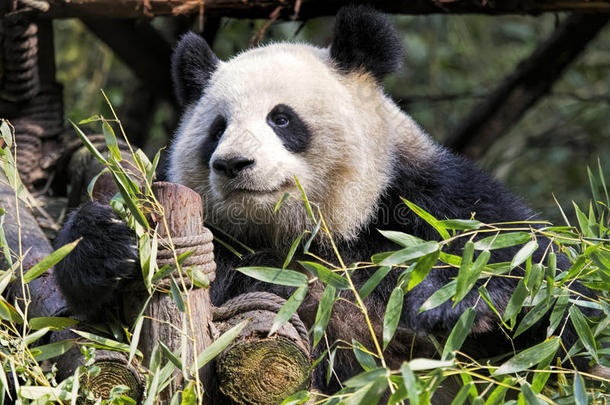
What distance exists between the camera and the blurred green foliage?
18.8ft

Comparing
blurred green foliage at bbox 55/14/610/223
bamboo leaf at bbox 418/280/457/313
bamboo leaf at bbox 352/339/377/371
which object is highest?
bamboo leaf at bbox 418/280/457/313

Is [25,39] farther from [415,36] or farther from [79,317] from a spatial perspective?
[415,36]

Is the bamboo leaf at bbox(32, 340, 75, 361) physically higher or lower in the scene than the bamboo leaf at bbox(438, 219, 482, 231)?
lower

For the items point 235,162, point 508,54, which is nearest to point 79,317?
point 235,162

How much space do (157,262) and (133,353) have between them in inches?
10.4

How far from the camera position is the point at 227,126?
111 inches

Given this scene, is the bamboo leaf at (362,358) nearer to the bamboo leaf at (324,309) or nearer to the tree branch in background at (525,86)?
the bamboo leaf at (324,309)

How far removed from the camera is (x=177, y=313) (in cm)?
214

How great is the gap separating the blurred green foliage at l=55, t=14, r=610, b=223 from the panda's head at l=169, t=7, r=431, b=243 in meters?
1.95

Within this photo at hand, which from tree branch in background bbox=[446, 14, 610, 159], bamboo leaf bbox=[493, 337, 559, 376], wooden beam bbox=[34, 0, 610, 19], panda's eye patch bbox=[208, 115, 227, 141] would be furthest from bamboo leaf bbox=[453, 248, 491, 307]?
tree branch in background bbox=[446, 14, 610, 159]

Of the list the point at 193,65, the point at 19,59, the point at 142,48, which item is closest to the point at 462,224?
the point at 193,65

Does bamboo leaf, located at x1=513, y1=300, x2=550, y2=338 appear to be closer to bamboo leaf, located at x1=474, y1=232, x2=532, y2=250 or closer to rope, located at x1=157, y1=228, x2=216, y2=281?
Answer: bamboo leaf, located at x1=474, y1=232, x2=532, y2=250

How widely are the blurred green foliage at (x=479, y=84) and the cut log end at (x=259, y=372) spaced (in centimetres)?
327

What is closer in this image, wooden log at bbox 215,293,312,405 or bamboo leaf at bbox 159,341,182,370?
bamboo leaf at bbox 159,341,182,370
